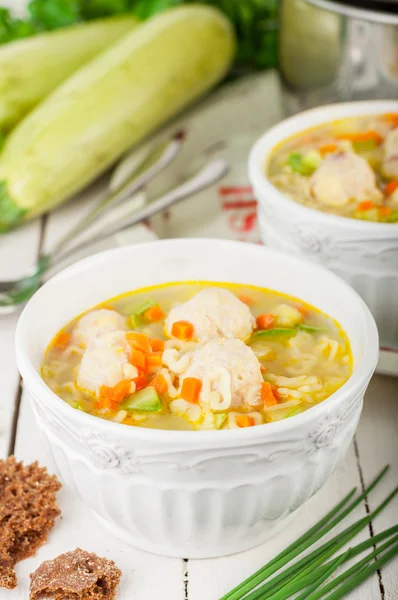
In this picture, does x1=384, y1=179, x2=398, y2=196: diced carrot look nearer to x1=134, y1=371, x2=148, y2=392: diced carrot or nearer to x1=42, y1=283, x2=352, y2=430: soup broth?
x1=42, y1=283, x2=352, y2=430: soup broth

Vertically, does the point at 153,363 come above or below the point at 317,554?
above

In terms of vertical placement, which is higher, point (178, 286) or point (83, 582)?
point (178, 286)

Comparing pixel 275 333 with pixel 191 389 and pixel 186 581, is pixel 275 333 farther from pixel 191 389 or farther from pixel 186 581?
pixel 186 581

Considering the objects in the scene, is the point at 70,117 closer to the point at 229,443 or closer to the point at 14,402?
the point at 14,402

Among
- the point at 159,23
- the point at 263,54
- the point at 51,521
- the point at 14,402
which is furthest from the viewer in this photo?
the point at 263,54

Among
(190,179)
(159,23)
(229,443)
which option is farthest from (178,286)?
(159,23)


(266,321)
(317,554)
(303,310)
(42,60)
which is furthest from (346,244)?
(42,60)
